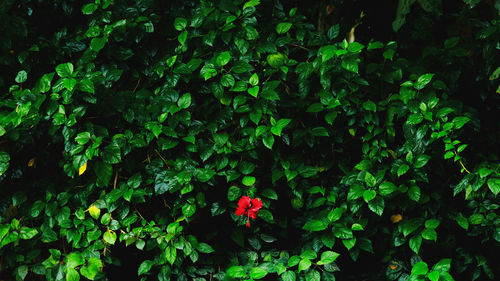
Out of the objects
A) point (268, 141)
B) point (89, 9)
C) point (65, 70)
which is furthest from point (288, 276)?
point (89, 9)

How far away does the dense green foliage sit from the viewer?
2264 millimetres

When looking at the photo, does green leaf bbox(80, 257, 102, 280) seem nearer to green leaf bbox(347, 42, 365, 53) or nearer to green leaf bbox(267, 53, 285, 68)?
green leaf bbox(267, 53, 285, 68)

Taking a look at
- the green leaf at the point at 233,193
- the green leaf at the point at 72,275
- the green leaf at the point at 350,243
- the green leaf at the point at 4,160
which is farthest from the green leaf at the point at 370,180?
the green leaf at the point at 4,160

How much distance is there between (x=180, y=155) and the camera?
7.84 feet

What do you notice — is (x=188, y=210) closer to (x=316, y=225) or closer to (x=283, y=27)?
(x=316, y=225)

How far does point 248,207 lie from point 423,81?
42.7 inches

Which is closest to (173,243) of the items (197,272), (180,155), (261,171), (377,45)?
(197,272)

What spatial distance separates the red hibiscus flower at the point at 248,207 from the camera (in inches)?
88.7

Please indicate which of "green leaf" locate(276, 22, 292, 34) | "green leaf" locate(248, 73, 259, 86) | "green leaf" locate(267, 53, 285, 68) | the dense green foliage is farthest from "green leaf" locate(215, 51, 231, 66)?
"green leaf" locate(276, 22, 292, 34)

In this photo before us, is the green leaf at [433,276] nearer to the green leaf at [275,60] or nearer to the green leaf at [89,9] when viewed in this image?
the green leaf at [275,60]

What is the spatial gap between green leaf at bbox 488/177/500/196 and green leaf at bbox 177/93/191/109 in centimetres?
149

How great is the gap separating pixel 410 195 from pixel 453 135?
36cm

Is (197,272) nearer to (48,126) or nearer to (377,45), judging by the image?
(48,126)

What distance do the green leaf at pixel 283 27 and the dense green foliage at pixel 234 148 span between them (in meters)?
0.01
